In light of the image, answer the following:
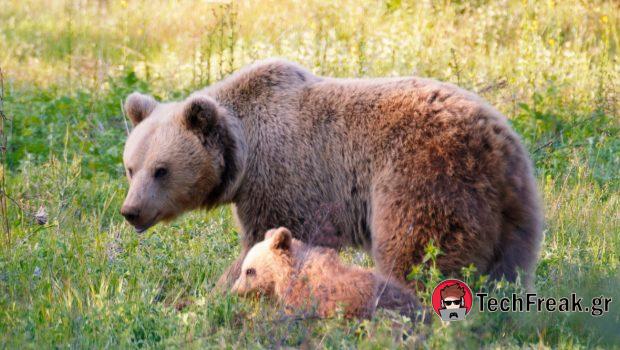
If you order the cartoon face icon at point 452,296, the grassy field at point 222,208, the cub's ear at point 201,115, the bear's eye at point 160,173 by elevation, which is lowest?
the grassy field at point 222,208

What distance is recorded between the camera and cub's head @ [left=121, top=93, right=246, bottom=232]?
5.48 metres

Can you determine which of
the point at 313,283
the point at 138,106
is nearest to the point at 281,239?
the point at 313,283

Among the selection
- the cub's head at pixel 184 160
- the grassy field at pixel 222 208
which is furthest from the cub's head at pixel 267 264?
the cub's head at pixel 184 160

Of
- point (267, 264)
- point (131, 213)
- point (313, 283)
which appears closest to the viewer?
point (313, 283)

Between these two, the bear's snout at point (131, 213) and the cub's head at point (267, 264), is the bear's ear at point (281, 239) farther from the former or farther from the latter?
the bear's snout at point (131, 213)

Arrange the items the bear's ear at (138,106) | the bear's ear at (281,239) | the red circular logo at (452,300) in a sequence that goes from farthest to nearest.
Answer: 1. the bear's ear at (138,106)
2. the bear's ear at (281,239)
3. the red circular logo at (452,300)

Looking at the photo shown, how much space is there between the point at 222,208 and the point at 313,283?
2.46 m

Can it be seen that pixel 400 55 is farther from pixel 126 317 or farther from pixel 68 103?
pixel 126 317

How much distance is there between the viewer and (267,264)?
198 inches

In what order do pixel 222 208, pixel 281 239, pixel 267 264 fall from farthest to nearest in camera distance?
1. pixel 222 208
2. pixel 267 264
3. pixel 281 239

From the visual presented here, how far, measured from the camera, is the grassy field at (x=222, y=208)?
4527 mm

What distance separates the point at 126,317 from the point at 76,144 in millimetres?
4052

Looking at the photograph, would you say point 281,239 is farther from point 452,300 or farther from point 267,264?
point 452,300

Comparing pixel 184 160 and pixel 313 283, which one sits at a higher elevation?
pixel 184 160
